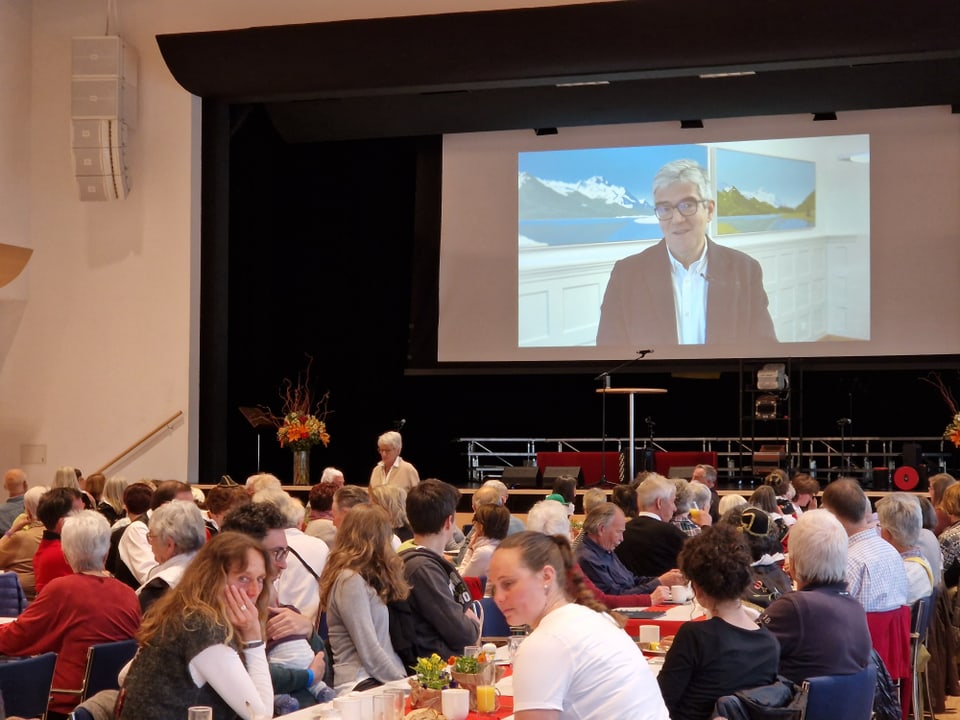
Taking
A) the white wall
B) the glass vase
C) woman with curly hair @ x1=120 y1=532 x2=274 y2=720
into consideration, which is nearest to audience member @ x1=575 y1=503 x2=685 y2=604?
woman with curly hair @ x1=120 y1=532 x2=274 y2=720

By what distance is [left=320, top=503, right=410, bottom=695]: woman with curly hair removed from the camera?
3.97 meters

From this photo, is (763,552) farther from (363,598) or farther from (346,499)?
(363,598)

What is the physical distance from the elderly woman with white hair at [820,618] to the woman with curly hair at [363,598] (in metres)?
1.29

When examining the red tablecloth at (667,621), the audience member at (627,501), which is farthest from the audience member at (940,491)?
the red tablecloth at (667,621)

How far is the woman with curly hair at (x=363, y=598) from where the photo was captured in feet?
13.0

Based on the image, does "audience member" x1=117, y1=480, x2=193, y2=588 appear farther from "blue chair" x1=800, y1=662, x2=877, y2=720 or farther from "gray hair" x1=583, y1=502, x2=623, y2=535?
"blue chair" x1=800, y1=662, x2=877, y2=720

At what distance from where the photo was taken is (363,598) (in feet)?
13.0

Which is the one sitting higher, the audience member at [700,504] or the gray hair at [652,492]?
the gray hair at [652,492]

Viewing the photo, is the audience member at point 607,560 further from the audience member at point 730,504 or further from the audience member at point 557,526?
Answer: the audience member at point 730,504

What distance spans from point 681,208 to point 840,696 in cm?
1122

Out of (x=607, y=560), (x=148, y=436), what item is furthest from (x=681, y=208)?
(x=607, y=560)

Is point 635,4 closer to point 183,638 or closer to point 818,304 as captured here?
point 818,304

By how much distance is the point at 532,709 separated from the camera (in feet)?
8.28

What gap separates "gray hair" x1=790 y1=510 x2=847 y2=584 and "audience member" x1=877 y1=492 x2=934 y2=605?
1711 millimetres
